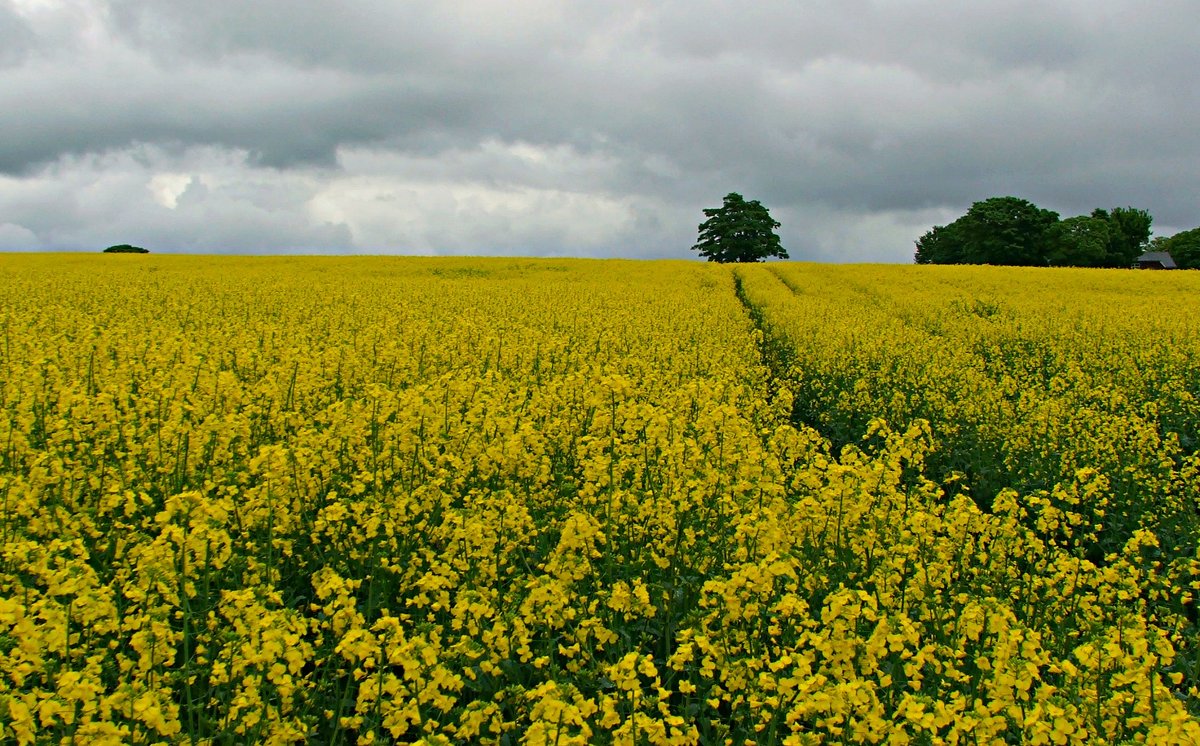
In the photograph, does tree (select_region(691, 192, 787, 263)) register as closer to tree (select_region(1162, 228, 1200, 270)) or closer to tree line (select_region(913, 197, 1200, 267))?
tree line (select_region(913, 197, 1200, 267))

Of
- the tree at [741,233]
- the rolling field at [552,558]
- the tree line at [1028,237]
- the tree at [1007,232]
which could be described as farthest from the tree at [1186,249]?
the rolling field at [552,558]

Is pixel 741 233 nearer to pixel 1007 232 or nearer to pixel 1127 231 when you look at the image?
pixel 1007 232

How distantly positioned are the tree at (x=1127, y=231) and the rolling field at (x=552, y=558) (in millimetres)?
92935

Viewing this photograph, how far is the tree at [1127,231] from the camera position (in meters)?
91.2

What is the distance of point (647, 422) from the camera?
6.72m

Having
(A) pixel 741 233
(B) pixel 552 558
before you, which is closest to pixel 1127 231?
(A) pixel 741 233

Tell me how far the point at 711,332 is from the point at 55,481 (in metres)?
14.6

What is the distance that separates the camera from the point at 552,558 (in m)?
4.42

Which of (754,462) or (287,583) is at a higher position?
(754,462)

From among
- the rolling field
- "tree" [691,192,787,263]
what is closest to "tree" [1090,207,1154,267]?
"tree" [691,192,787,263]

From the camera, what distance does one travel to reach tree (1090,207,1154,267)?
91250 mm

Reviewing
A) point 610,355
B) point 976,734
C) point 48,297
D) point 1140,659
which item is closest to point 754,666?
point 976,734

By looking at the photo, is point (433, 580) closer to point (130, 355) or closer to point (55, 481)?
point (55, 481)

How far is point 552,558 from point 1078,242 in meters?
91.7
